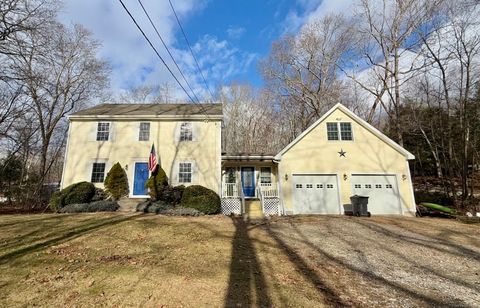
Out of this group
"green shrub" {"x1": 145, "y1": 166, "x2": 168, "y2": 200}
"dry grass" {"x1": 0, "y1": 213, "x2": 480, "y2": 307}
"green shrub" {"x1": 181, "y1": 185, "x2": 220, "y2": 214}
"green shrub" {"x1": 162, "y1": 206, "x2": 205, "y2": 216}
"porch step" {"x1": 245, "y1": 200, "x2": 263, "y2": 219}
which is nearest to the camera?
"dry grass" {"x1": 0, "y1": 213, "x2": 480, "y2": 307}

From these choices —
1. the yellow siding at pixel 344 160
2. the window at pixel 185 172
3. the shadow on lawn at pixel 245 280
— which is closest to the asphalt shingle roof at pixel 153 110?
the window at pixel 185 172

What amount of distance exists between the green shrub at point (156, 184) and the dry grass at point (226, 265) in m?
3.99

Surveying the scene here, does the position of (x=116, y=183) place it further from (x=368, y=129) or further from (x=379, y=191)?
(x=368, y=129)

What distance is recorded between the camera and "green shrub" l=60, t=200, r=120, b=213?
12078 millimetres

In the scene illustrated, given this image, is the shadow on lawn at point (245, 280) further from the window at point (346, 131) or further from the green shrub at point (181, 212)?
the window at point (346, 131)

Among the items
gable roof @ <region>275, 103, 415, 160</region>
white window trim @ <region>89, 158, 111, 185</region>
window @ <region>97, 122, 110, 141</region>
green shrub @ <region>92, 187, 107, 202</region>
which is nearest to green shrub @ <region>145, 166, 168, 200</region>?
green shrub @ <region>92, 187, 107, 202</region>

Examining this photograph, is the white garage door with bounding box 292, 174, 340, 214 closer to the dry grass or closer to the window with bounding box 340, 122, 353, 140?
the window with bounding box 340, 122, 353, 140

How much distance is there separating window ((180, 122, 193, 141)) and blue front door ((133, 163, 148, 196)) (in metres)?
2.66

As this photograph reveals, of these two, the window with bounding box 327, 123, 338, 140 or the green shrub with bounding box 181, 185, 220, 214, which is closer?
the green shrub with bounding box 181, 185, 220, 214

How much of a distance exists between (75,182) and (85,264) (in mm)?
11082

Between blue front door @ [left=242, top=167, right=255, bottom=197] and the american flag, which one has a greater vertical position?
the american flag

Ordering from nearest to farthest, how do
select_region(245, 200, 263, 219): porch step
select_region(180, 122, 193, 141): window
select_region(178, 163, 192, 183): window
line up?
select_region(245, 200, 263, 219): porch step → select_region(178, 163, 192, 183): window → select_region(180, 122, 193, 141): window

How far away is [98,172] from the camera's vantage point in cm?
1465

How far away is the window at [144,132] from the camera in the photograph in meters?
15.2
